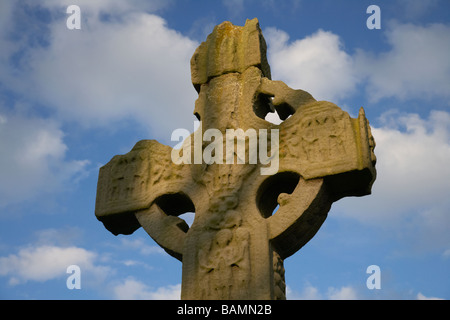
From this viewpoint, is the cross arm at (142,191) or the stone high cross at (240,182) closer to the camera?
the stone high cross at (240,182)

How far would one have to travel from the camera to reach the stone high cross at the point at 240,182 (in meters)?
4.35

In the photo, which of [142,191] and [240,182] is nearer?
[240,182]

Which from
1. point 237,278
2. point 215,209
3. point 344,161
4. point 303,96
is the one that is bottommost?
point 237,278

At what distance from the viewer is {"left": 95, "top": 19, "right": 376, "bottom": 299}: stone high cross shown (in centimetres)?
435

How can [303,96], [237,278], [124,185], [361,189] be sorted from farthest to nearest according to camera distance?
[124,185] → [303,96] → [361,189] → [237,278]

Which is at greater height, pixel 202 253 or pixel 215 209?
pixel 215 209

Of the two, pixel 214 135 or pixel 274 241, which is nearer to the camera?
pixel 274 241

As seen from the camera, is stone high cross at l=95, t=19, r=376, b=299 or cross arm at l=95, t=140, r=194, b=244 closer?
stone high cross at l=95, t=19, r=376, b=299

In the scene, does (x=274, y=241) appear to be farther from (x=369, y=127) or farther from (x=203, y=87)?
(x=203, y=87)

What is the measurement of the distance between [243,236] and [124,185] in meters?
1.47

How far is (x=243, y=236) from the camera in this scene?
439 cm

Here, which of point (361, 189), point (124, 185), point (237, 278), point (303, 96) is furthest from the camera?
point (124, 185)

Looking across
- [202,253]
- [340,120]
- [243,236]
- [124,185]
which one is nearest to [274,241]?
[243,236]

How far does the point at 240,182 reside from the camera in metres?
4.73
